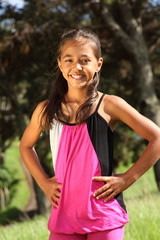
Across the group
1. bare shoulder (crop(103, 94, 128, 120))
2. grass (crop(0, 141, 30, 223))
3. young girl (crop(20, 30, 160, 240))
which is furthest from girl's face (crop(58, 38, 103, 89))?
grass (crop(0, 141, 30, 223))

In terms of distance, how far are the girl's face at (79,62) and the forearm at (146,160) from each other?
0.49 meters

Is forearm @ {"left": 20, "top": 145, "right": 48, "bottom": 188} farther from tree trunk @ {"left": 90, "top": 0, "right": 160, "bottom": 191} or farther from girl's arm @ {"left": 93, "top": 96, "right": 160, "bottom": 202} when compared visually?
tree trunk @ {"left": 90, "top": 0, "right": 160, "bottom": 191}

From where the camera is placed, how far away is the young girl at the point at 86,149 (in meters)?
2.27

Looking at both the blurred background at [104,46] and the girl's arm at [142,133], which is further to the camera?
the blurred background at [104,46]

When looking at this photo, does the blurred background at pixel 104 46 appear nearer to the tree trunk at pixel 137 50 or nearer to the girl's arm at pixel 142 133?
the tree trunk at pixel 137 50

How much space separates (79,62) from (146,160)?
0.62 metres

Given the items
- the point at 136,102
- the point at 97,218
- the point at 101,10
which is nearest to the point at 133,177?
the point at 97,218

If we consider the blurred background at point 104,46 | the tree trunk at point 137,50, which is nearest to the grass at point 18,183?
the blurred background at point 104,46

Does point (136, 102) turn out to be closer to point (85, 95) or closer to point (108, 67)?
point (108, 67)

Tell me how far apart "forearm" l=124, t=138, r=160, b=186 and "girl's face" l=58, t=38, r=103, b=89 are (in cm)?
49

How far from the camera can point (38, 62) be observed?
1473cm

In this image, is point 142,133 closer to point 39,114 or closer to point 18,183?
point 39,114

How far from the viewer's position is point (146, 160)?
2.37 meters

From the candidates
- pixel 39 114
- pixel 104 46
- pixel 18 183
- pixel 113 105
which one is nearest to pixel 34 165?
pixel 39 114
